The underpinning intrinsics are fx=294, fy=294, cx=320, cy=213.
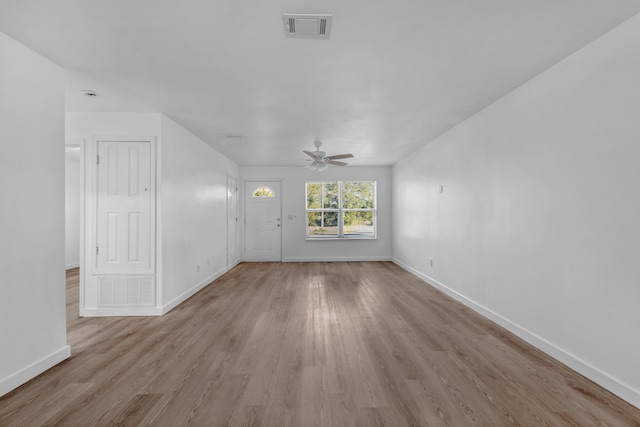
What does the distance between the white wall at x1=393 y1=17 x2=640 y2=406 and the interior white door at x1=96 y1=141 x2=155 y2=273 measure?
4.13 meters

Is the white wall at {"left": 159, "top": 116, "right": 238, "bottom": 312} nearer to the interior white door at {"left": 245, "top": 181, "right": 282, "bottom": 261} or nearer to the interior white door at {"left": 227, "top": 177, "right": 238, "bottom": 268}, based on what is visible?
the interior white door at {"left": 227, "top": 177, "right": 238, "bottom": 268}

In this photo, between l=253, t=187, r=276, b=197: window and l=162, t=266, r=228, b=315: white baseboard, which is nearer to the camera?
l=162, t=266, r=228, b=315: white baseboard

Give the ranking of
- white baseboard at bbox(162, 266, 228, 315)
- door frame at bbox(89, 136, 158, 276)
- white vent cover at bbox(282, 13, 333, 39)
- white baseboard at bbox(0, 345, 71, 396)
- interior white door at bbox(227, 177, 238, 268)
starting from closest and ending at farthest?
1. white vent cover at bbox(282, 13, 333, 39)
2. white baseboard at bbox(0, 345, 71, 396)
3. door frame at bbox(89, 136, 158, 276)
4. white baseboard at bbox(162, 266, 228, 315)
5. interior white door at bbox(227, 177, 238, 268)

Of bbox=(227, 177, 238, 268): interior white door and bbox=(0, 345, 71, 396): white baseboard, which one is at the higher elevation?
bbox=(227, 177, 238, 268): interior white door

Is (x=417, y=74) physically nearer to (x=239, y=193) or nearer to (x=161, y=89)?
(x=161, y=89)

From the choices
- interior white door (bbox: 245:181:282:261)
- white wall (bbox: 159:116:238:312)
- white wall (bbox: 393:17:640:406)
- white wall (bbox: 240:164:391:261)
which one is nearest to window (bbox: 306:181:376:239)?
white wall (bbox: 240:164:391:261)

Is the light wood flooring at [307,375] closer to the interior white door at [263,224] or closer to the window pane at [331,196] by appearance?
the interior white door at [263,224]

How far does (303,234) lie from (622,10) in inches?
261

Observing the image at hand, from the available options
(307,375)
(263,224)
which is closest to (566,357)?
(307,375)

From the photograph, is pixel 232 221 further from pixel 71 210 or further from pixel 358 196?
pixel 71 210

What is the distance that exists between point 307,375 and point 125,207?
306cm

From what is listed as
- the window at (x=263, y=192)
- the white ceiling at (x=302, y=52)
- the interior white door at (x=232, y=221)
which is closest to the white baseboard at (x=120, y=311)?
the white ceiling at (x=302, y=52)

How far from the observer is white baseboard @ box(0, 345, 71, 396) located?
205 centimetres

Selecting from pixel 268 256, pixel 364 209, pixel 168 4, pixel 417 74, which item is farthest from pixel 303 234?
pixel 168 4
